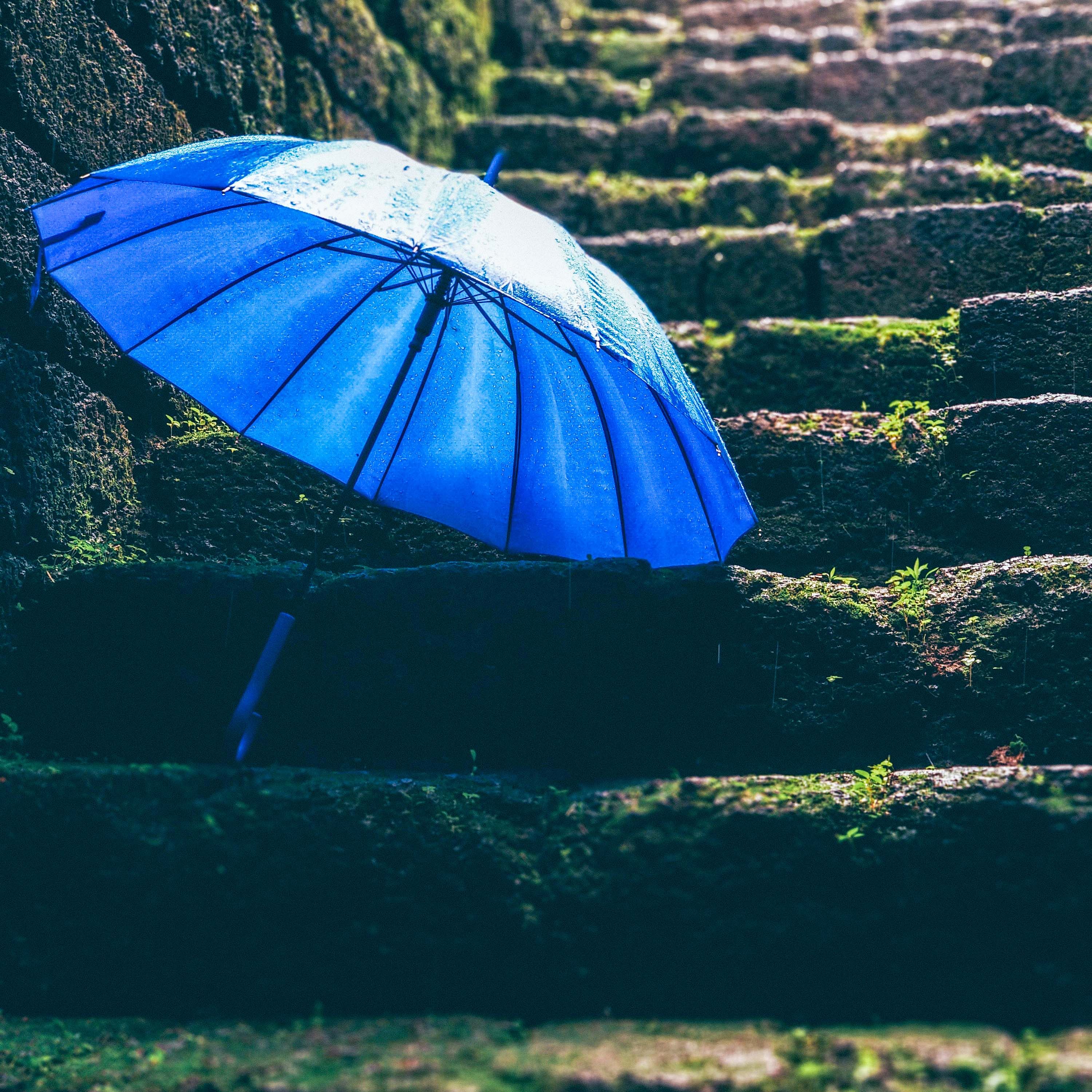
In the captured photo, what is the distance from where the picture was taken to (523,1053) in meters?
1.67

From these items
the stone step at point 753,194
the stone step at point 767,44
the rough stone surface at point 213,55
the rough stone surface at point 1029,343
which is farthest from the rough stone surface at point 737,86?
the rough stone surface at point 1029,343

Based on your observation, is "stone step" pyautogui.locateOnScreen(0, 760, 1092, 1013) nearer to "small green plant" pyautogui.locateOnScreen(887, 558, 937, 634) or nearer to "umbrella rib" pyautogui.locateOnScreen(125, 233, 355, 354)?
"small green plant" pyautogui.locateOnScreen(887, 558, 937, 634)

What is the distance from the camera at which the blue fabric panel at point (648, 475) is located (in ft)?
7.71

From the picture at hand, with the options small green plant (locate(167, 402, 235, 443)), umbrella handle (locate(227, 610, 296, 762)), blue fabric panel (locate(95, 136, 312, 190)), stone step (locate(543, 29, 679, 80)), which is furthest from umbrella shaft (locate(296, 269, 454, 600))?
stone step (locate(543, 29, 679, 80))

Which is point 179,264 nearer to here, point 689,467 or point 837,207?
point 689,467

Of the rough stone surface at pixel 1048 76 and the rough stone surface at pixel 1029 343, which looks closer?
the rough stone surface at pixel 1029 343

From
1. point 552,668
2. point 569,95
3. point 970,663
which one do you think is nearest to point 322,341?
point 552,668

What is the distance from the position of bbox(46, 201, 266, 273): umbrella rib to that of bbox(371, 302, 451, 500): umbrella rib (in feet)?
1.74

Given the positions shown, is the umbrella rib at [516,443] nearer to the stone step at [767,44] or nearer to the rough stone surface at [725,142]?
the rough stone surface at [725,142]

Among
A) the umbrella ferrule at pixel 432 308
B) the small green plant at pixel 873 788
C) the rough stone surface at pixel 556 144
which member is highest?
the rough stone surface at pixel 556 144

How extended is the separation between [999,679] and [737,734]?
2.20 ft

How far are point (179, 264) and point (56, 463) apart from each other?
25.4 inches

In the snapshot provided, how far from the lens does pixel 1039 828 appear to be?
6.29 feet

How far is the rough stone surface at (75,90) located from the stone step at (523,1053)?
7.14ft
